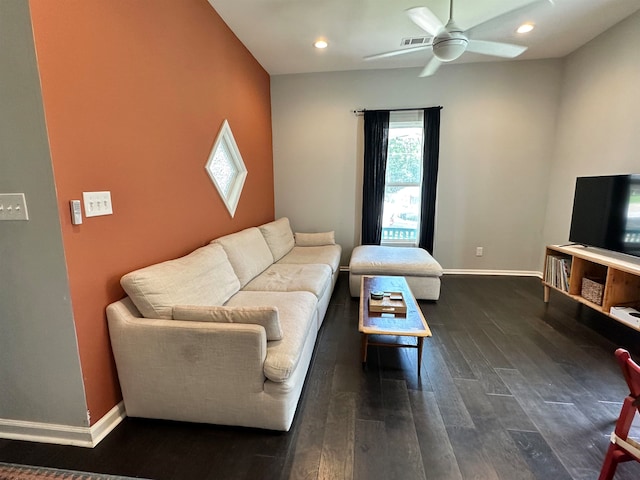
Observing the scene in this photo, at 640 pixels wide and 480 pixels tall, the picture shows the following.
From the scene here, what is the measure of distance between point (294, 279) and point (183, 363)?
1.34 metres

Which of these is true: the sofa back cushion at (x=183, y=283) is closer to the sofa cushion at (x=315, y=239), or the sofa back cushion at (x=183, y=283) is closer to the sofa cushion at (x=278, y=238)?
the sofa cushion at (x=278, y=238)

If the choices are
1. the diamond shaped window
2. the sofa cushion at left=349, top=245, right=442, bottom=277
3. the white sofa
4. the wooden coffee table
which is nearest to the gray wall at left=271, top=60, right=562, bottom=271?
the sofa cushion at left=349, top=245, right=442, bottom=277

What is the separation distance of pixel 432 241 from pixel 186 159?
340cm

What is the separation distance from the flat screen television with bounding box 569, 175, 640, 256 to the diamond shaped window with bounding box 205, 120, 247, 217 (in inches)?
141

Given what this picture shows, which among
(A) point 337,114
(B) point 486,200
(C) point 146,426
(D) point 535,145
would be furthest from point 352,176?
(C) point 146,426

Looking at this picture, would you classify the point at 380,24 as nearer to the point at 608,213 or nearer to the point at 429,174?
the point at 429,174

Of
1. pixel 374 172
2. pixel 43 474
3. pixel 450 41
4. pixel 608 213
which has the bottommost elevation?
pixel 43 474

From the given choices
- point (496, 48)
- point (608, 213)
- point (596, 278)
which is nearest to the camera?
point (496, 48)

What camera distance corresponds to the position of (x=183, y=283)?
74.5 inches

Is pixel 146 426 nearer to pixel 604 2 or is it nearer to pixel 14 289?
pixel 14 289

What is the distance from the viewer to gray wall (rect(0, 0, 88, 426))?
1306 mm

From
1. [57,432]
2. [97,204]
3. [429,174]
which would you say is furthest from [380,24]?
[57,432]

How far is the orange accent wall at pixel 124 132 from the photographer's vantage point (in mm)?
1422

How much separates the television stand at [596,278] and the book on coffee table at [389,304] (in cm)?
178
